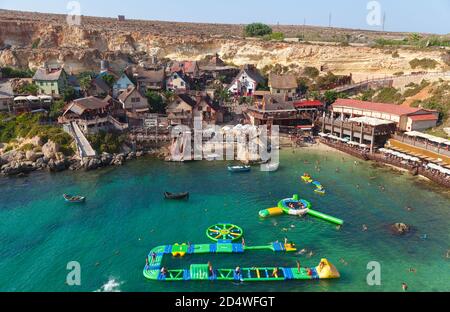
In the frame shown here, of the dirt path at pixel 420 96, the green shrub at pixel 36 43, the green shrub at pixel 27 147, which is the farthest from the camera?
the green shrub at pixel 36 43

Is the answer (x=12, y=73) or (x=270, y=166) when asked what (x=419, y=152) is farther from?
Answer: (x=12, y=73)

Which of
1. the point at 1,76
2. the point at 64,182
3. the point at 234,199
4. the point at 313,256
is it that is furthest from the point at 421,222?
the point at 1,76

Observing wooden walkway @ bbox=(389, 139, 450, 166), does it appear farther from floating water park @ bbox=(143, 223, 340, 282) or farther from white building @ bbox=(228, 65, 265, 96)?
white building @ bbox=(228, 65, 265, 96)

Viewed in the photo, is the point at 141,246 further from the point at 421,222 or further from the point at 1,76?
the point at 1,76

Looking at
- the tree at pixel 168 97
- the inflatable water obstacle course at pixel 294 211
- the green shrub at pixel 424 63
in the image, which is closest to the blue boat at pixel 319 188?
the inflatable water obstacle course at pixel 294 211

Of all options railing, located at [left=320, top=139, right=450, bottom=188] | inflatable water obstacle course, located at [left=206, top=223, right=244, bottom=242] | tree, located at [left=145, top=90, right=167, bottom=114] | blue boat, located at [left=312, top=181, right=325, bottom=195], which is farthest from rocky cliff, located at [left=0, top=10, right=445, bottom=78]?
inflatable water obstacle course, located at [left=206, top=223, right=244, bottom=242]

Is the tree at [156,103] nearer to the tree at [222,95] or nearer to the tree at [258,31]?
the tree at [222,95]
